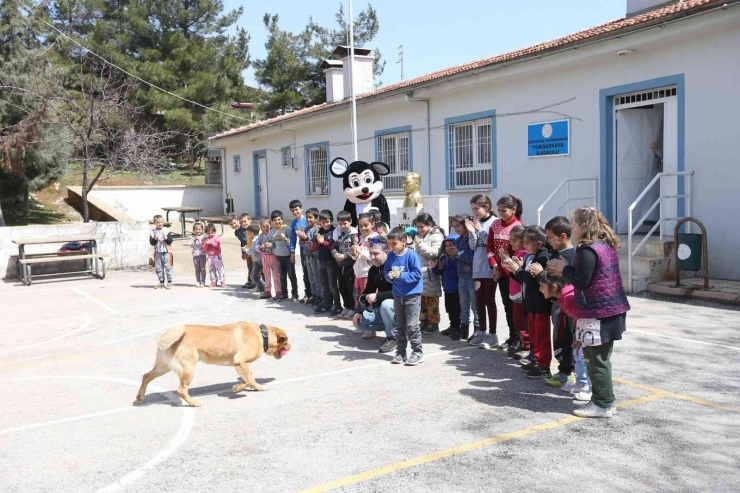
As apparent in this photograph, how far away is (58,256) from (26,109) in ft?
22.7

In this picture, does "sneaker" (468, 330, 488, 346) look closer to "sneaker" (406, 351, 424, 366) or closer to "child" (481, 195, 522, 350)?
"child" (481, 195, 522, 350)

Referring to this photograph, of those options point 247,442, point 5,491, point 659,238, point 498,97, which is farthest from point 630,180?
point 5,491

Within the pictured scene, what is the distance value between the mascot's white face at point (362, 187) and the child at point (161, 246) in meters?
4.20

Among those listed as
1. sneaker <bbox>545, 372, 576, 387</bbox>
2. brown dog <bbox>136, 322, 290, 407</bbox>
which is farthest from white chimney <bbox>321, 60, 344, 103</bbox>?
sneaker <bbox>545, 372, 576, 387</bbox>

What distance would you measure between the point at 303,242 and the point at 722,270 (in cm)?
640

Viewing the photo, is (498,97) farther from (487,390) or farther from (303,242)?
(487,390)

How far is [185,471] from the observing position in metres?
4.05

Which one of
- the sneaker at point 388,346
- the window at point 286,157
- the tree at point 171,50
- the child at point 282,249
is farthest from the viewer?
the tree at point 171,50

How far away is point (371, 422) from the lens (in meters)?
4.82

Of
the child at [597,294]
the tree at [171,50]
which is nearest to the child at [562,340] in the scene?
the child at [597,294]

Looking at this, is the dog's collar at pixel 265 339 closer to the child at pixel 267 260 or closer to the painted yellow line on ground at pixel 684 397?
the painted yellow line on ground at pixel 684 397

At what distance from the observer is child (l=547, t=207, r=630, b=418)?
4621 millimetres

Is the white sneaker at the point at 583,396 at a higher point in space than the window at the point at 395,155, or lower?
lower

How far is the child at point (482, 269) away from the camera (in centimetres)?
686
